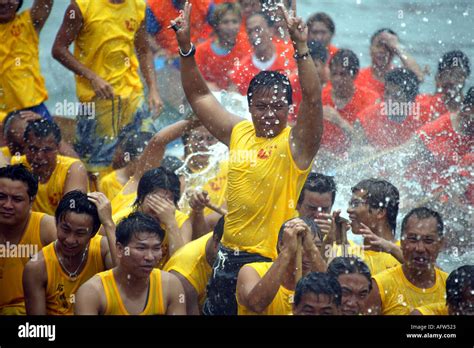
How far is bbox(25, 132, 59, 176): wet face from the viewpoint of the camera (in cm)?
720

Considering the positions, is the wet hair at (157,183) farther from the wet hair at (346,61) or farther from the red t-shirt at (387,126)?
the wet hair at (346,61)

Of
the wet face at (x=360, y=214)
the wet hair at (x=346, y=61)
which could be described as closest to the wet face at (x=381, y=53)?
the wet hair at (x=346, y=61)

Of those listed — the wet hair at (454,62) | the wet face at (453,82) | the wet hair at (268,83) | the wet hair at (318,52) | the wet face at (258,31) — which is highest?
the wet face at (258,31)

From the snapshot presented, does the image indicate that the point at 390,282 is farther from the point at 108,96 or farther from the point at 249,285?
the point at 108,96

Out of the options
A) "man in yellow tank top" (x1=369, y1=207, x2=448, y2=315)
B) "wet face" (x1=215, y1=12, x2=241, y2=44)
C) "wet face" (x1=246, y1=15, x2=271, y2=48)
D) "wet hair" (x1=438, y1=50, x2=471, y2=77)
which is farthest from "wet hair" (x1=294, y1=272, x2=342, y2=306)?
"wet face" (x1=215, y1=12, x2=241, y2=44)

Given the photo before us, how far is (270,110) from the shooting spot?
6.59m

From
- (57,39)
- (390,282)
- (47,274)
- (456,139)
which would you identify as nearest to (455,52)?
(456,139)

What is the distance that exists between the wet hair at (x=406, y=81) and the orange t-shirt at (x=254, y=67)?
25.3 inches

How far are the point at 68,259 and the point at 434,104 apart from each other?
272cm

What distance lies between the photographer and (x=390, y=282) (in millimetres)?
6637

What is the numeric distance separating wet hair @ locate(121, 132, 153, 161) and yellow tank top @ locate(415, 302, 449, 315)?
2060 millimetres

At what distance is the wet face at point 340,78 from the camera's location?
851cm

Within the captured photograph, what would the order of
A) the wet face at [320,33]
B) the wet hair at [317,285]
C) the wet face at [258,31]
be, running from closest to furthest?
1. the wet hair at [317,285]
2. the wet face at [258,31]
3. the wet face at [320,33]

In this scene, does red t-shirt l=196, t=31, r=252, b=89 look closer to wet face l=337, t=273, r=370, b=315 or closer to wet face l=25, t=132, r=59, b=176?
Answer: wet face l=25, t=132, r=59, b=176
